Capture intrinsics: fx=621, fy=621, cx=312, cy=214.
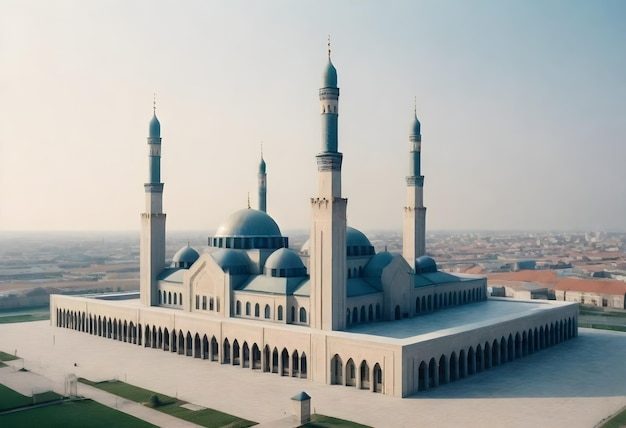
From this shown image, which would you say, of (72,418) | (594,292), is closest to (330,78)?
(72,418)

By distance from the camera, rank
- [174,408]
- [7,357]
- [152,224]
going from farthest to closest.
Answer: [152,224] < [7,357] < [174,408]

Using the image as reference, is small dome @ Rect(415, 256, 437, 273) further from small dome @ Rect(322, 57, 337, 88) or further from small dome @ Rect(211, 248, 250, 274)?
small dome @ Rect(322, 57, 337, 88)

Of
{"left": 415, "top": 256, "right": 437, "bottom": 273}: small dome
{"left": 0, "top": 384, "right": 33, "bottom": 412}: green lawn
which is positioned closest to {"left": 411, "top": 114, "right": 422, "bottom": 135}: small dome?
{"left": 415, "top": 256, "right": 437, "bottom": 273}: small dome

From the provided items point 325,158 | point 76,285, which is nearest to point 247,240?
point 325,158

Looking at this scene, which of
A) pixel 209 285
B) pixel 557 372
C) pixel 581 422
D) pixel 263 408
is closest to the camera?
pixel 581 422

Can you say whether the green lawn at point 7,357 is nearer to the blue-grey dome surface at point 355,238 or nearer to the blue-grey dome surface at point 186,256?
the blue-grey dome surface at point 186,256

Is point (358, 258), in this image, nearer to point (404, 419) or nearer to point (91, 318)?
point (404, 419)

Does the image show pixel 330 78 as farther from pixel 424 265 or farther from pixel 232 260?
pixel 424 265
